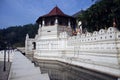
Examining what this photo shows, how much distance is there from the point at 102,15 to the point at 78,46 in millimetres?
4779

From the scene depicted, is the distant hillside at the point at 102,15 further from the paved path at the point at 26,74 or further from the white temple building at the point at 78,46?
the paved path at the point at 26,74

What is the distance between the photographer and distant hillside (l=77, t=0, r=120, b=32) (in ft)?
46.0

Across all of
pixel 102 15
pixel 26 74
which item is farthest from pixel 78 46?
pixel 26 74

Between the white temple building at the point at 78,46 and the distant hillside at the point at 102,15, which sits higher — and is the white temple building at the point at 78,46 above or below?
below

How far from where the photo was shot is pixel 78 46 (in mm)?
18234

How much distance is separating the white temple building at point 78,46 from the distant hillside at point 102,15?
6.02 feet

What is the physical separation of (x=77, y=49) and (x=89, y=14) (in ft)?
15.2

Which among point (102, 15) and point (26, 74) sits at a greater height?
point (102, 15)

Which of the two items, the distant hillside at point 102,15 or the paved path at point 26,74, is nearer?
the paved path at point 26,74

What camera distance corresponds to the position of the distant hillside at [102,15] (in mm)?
14030

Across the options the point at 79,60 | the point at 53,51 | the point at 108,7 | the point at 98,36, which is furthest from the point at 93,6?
the point at 53,51

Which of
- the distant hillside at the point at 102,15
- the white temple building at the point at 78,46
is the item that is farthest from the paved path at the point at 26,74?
the distant hillside at the point at 102,15

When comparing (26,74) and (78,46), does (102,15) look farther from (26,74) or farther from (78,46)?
(26,74)

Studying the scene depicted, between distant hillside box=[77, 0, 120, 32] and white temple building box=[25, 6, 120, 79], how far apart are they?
6.02 feet
